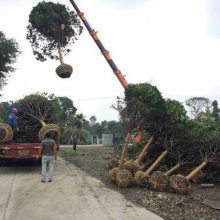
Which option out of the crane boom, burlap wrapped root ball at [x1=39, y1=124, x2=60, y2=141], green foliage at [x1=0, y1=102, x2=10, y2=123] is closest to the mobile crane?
the crane boom

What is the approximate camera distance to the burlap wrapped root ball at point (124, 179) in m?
12.8

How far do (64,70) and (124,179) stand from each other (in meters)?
8.54

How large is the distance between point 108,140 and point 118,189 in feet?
98.4

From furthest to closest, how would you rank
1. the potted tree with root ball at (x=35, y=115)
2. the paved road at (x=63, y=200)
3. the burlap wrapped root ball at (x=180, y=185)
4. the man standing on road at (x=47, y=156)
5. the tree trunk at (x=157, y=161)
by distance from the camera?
1. the potted tree with root ball at (x=35, y=115)
2. the tree trunk at (x=157, y=161)
3. the man standing on road at (x=47, y=156)
4. the burlap wrapped root ball at (x=180, y=185)
5. the paved road at (x=63, y=200)

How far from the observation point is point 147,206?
10891mm

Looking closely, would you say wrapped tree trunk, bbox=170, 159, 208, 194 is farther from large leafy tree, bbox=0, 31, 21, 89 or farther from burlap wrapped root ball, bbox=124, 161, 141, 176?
large leafy tree, bbox=0, 31, 21, 89

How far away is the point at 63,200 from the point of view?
1102 cm

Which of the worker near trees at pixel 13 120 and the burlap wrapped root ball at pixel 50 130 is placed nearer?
the burlap wrapped root ball at pixel 50 130

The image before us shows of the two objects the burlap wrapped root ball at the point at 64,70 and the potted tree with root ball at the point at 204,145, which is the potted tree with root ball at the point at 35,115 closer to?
the burlap wrapped root ball at the point at 64,70

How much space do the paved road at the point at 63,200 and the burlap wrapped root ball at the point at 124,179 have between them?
0.50m

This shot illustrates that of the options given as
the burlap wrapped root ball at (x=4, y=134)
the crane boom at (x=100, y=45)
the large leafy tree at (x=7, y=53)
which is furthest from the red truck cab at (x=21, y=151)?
the large leafy tree at (x=7, y=53)

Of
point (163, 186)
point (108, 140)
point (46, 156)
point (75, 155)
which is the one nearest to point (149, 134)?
point (163, 186)

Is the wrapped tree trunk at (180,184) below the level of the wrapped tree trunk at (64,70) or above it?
below

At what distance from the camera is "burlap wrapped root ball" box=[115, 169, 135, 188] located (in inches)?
506
